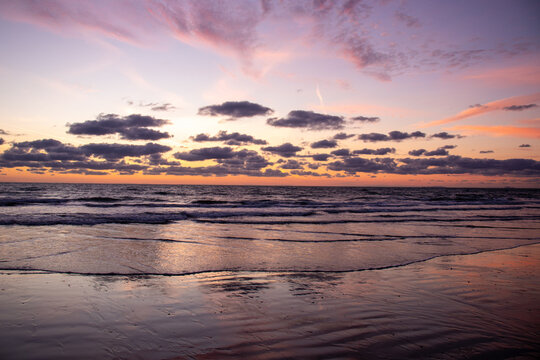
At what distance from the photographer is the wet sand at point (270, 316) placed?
4.14m

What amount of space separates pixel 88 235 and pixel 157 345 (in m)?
11.3

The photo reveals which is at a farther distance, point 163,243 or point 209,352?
point 163,243

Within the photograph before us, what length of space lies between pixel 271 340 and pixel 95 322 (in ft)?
9.21

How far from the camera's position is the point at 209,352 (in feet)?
13.2

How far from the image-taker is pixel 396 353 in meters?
4.08

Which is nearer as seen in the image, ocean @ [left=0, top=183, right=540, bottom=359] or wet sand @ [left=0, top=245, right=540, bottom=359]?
wet sand @ [left=0, top=245, right=540, bottom=359]

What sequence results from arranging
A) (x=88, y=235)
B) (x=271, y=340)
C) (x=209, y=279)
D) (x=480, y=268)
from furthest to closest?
(x=88, y=235)
(x=480, y=268)
(x=209, y=279)
(x=271, y=340)

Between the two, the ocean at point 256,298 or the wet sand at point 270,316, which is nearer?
the wet sand at point 270,316

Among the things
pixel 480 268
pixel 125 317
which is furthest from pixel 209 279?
pixel 480 268

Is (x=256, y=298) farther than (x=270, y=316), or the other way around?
(x=256, y=298)

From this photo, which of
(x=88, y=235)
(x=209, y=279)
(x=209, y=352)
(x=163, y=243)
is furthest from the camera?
(x=88, y=235)

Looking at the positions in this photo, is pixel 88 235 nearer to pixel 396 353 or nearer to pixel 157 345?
pixel 157 345

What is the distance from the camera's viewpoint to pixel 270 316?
5.30 metres

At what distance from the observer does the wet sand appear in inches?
163
